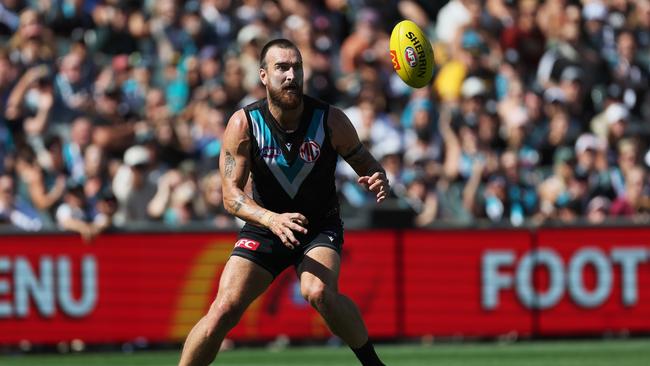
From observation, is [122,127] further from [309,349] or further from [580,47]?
[580,47]

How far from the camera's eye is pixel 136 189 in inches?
624

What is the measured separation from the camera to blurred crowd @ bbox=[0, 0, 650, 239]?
52.7 ft

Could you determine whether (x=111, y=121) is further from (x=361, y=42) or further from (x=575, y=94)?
(x=575, y=94)

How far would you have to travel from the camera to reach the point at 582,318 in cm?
1600

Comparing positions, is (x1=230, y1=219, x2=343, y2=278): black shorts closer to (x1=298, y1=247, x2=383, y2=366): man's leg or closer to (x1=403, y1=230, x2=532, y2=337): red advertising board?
(x1=298, y1=247, x2=383, y2=366): man's leg

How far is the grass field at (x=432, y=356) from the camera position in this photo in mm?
14000

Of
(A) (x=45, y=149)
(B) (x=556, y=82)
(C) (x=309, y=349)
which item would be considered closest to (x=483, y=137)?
(B) (x=556, y=82)

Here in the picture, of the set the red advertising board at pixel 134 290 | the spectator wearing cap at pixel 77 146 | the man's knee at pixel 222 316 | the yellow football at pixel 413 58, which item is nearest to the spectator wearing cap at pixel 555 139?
the red advertising board at pixel 134 290

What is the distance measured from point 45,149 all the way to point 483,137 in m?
5.43

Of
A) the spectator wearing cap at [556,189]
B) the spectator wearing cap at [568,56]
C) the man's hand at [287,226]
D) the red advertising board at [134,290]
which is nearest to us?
the man's hand at [287,226]

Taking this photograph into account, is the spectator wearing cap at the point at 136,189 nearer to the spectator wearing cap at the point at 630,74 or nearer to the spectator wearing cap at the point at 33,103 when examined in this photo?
the spectator wearing cap at the point at 33,103

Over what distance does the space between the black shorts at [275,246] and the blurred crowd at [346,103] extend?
623 cm

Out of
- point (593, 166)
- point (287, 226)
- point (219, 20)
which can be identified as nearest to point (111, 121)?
point (219, 20)

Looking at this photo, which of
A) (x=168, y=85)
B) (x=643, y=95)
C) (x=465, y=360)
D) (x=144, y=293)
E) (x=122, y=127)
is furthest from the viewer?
(x=643, y=95)
